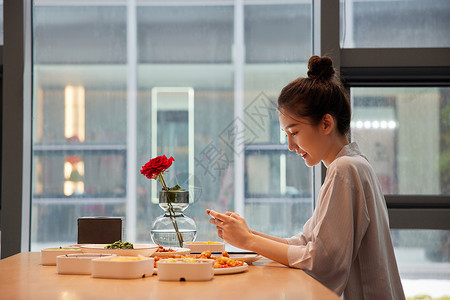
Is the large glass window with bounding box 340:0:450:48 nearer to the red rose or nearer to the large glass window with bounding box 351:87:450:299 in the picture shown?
the large glass window with bounding box 351:87:450:299

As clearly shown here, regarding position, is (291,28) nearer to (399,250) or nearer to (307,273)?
(399,250)

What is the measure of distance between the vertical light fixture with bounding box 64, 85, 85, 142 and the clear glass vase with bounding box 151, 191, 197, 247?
5.33 ft

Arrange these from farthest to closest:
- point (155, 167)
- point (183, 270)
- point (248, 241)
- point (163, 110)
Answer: point (163, 110), point (155, 167), point (248, 241), point (183, 270)

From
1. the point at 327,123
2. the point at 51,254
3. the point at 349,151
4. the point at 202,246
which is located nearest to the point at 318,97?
the point at 327,123

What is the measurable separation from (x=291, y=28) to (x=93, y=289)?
2.53 m

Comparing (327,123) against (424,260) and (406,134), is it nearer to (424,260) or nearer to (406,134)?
(406,134)

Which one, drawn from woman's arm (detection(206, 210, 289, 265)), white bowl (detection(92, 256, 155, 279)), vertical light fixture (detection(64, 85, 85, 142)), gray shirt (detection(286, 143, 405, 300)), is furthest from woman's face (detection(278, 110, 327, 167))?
vertical light fixture (detection(64, 85, 85, 142))

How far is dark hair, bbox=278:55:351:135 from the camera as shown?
79.7 inches

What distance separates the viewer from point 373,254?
1.89 metres

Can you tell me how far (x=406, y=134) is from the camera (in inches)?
137

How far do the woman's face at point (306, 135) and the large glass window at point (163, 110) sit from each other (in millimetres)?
1396

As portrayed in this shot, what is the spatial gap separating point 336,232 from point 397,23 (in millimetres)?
2131

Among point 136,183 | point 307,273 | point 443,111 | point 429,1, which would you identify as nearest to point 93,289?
point 307,273

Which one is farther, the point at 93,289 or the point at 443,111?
the point at 443,111
